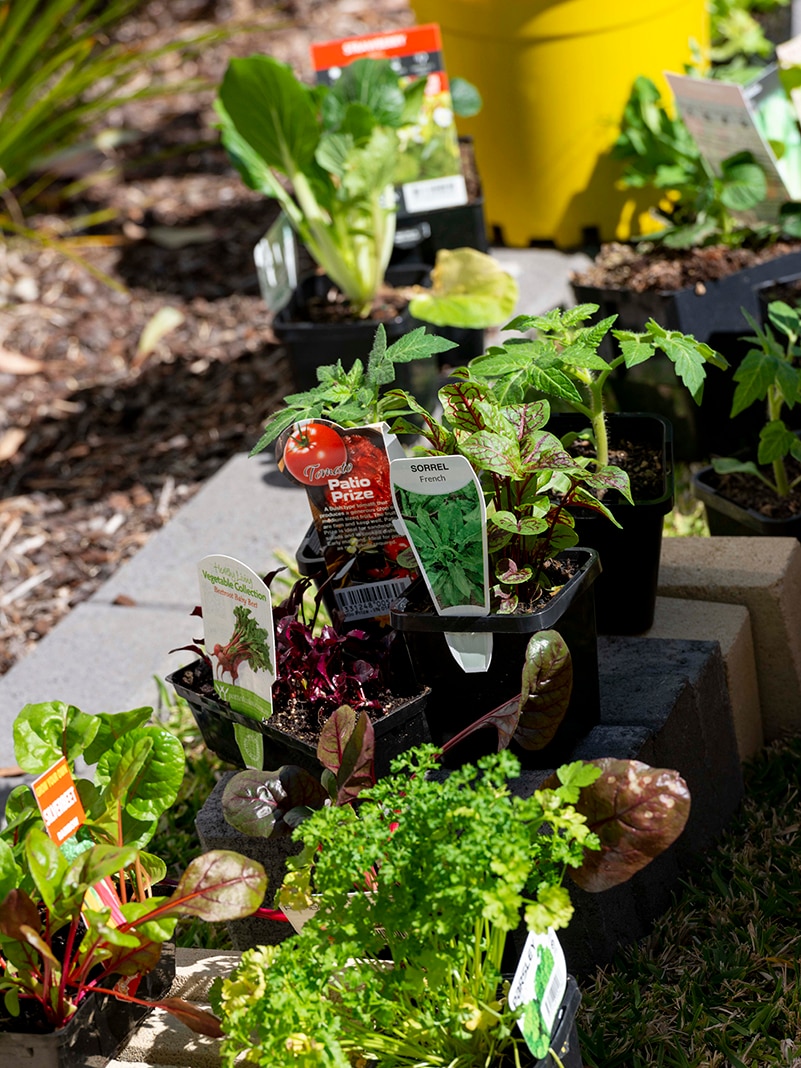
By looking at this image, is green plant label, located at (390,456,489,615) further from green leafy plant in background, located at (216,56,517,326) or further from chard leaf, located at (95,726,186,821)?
green leafy plant in background, located at (216,56,517,326)

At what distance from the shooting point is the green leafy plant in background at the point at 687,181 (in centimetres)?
279

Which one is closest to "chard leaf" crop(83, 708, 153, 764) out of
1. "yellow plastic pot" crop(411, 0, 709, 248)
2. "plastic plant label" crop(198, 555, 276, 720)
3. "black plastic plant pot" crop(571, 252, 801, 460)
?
"plastic plant label" crop(198, 555, 276, 720)

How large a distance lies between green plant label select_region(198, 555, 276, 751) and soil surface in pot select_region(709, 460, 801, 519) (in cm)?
101

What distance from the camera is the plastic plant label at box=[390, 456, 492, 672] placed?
1.47 m

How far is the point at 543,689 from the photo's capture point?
1475 millimetres

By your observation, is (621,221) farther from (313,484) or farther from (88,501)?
(313,484)

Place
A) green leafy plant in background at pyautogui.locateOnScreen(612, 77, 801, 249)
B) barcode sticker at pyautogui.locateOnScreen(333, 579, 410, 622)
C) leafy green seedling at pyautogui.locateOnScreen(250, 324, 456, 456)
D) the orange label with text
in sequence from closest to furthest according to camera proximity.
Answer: the orange label with text
leafy green seedling at pyautogui.locateOnScreen(250, 324, 456, 456)
barcode sticker at pyautogui.locateOnScreen(333, 579, 410, 622)
green leafy plant in background at pyautogui.locateOnScreen(612, 77, 801, 249)

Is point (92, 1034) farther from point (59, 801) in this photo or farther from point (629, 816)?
point (629, 816)

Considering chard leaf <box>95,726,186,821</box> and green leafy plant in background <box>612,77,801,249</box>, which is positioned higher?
green leafy plant in background <box>612,77,801,249</box>

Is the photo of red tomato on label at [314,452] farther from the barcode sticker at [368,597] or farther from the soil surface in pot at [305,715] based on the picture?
the soil surface in pot at [305,715]

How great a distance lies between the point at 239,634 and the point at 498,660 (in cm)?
33

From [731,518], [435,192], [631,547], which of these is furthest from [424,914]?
[435,192]

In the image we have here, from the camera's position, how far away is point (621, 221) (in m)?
3.52

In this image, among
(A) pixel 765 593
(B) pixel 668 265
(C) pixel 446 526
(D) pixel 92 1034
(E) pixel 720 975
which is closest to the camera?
(D) pixel 92 1034
